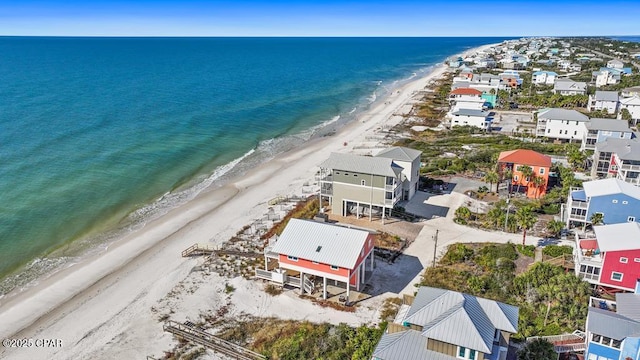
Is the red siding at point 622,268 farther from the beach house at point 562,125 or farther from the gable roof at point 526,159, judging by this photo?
the beach house at point 562,125

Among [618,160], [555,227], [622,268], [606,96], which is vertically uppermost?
[606,96]

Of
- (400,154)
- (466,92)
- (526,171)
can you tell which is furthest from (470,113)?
(400,154)

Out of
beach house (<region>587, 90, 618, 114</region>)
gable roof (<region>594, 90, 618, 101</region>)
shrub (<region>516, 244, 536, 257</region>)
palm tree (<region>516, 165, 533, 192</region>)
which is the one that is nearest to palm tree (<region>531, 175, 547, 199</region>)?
palm tree (<region>516, 165, 533, 192</region>)

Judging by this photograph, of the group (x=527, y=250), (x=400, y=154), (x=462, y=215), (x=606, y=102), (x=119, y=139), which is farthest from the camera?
(x=606, y=102)

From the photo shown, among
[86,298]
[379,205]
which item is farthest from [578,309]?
[86,298]

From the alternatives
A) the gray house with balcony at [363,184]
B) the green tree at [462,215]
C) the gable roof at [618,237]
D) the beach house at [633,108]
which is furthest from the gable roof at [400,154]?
the beach house at [633,108]

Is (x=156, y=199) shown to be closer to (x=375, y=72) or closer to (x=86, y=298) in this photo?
(x=86, y=298)

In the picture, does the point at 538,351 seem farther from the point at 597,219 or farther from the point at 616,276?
the point at 597,219
